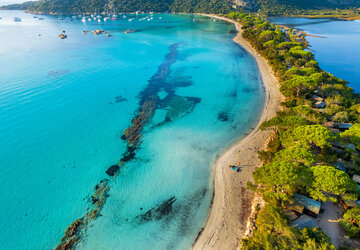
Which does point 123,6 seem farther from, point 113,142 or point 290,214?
point 290,214

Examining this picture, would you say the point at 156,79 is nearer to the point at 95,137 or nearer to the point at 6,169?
the point at 95,137

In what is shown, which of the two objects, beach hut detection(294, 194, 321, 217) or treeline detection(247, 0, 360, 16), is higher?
treeline detection(247, 0, 360, 16)

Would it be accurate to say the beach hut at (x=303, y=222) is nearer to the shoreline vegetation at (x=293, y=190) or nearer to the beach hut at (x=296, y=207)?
the shoreline vegetation at (x=293, y=190)

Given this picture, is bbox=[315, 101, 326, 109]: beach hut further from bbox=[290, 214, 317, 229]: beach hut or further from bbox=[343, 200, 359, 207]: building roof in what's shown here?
bbox=[290, 214, 317, 229]: beach hut

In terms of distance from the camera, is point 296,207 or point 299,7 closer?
point 296,207

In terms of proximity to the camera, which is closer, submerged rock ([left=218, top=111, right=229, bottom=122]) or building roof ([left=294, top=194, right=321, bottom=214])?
building roof ([left=294, top=194, right=321, bottom=214])

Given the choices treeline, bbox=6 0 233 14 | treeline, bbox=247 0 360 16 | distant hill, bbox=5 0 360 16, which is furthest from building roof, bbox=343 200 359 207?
treeline, bbox=6 0 233 14

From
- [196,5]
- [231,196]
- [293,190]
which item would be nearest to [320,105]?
[293,190]
